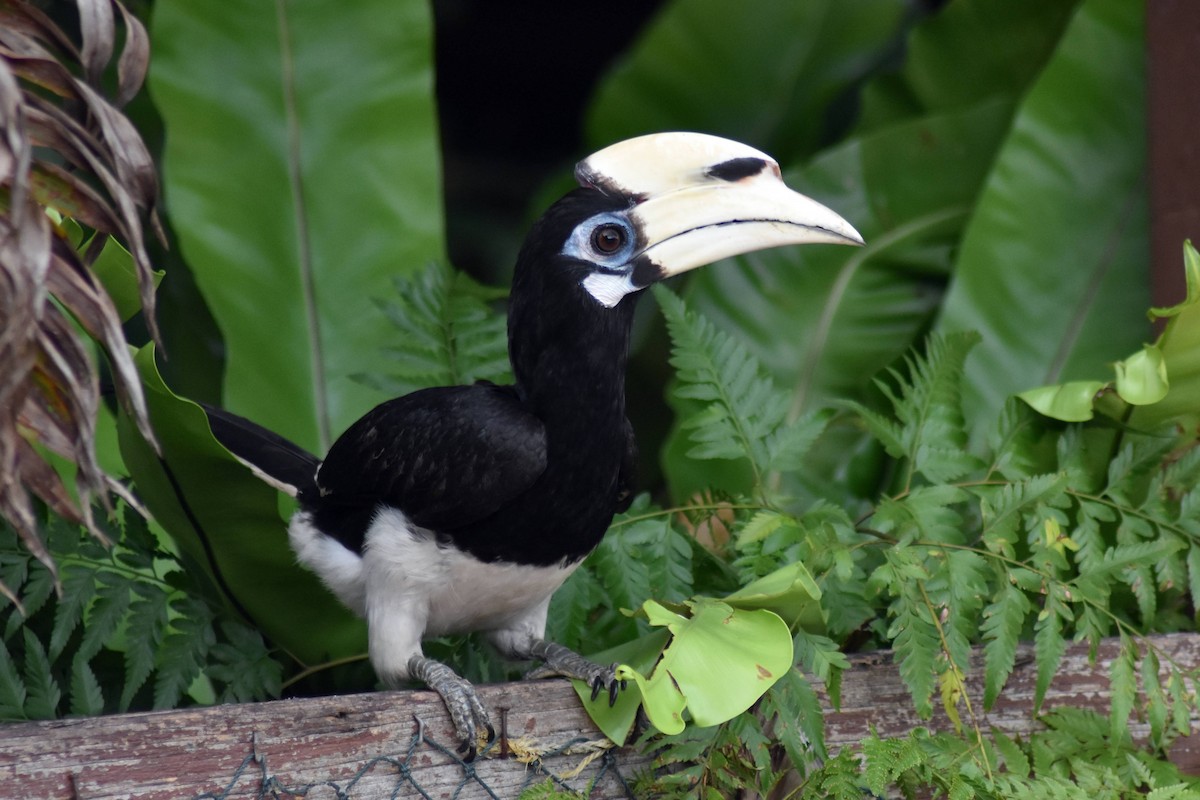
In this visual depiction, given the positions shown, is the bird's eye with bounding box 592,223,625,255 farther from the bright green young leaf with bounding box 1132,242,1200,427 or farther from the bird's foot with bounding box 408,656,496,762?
the bright green young leaf with bounding box 1132,242,1200,427

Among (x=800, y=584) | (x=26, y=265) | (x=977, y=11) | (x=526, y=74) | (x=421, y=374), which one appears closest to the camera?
(x=26, y=265)

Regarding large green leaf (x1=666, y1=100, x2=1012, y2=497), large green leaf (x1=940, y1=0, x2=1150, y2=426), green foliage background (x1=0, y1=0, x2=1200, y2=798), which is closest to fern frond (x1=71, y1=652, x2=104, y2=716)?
green foliage background (x1=0, y1=0, x2=1200, y2=798)

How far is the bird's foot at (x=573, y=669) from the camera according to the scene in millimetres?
1201

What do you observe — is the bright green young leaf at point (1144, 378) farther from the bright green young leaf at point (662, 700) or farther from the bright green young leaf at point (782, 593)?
the bright green young leaf at point (662, 700)

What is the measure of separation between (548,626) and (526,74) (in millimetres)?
2902

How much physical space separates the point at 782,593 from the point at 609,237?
41 centimetres

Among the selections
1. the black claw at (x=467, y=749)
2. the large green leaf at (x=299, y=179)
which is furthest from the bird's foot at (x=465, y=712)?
the large green leaf at (x=299, y=179)

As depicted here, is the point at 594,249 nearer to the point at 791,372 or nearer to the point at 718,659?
the point at 718,659

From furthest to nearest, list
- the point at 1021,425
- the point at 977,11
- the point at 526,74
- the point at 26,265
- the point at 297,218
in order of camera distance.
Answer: the point at 526,74, the point at 977,11, the point at 297,218, the point at 1021,425, the point at 26,265

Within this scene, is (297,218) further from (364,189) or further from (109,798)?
(109,798)

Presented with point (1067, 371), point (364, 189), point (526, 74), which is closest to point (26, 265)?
point (364, 189)

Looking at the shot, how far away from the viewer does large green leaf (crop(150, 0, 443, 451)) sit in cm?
191

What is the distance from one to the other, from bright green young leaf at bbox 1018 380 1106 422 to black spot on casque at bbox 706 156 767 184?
0.56 meters

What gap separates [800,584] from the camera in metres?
1.15
